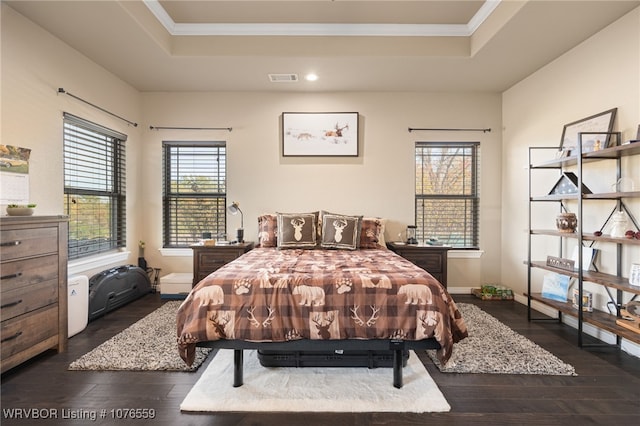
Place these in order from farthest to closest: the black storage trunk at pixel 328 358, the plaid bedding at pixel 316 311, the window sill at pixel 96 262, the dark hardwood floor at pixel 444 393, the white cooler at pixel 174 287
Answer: the white cooler at pixel 174 287, the window sill at pixel 96 262, the black storage trunk at pixel 328 358, the plaid bedding at pixel 316 311, the dark hardwood floor at pixel 444 393

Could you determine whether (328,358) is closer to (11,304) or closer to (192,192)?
(11,304)

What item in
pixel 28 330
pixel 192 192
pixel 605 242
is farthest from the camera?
pixel 192 192

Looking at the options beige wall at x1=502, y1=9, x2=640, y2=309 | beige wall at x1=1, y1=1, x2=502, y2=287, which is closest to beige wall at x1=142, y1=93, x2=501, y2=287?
beige wall at x1=1, y1=1, x2=502, y2=287

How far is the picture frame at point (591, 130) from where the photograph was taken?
8.50ft

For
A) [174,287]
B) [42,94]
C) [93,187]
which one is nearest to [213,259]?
[174,287]

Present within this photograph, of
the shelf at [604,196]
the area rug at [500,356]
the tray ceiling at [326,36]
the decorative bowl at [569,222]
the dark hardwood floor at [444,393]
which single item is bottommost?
the dark hardwood floor at [444,393]

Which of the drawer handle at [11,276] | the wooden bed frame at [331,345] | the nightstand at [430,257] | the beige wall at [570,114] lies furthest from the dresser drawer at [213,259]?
the beige wall at [570,114]

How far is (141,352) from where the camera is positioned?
7.68ft

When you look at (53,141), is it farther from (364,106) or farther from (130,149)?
(364,106)

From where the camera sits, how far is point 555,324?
3.02m

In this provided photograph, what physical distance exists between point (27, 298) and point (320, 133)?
3305 millimetres

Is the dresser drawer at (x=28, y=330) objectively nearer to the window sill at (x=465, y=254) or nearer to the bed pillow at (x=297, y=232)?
the bed pillow at (x=297, y=232)

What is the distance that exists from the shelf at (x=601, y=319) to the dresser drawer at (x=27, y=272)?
13.9ft

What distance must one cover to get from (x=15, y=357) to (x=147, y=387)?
3.07 feet
